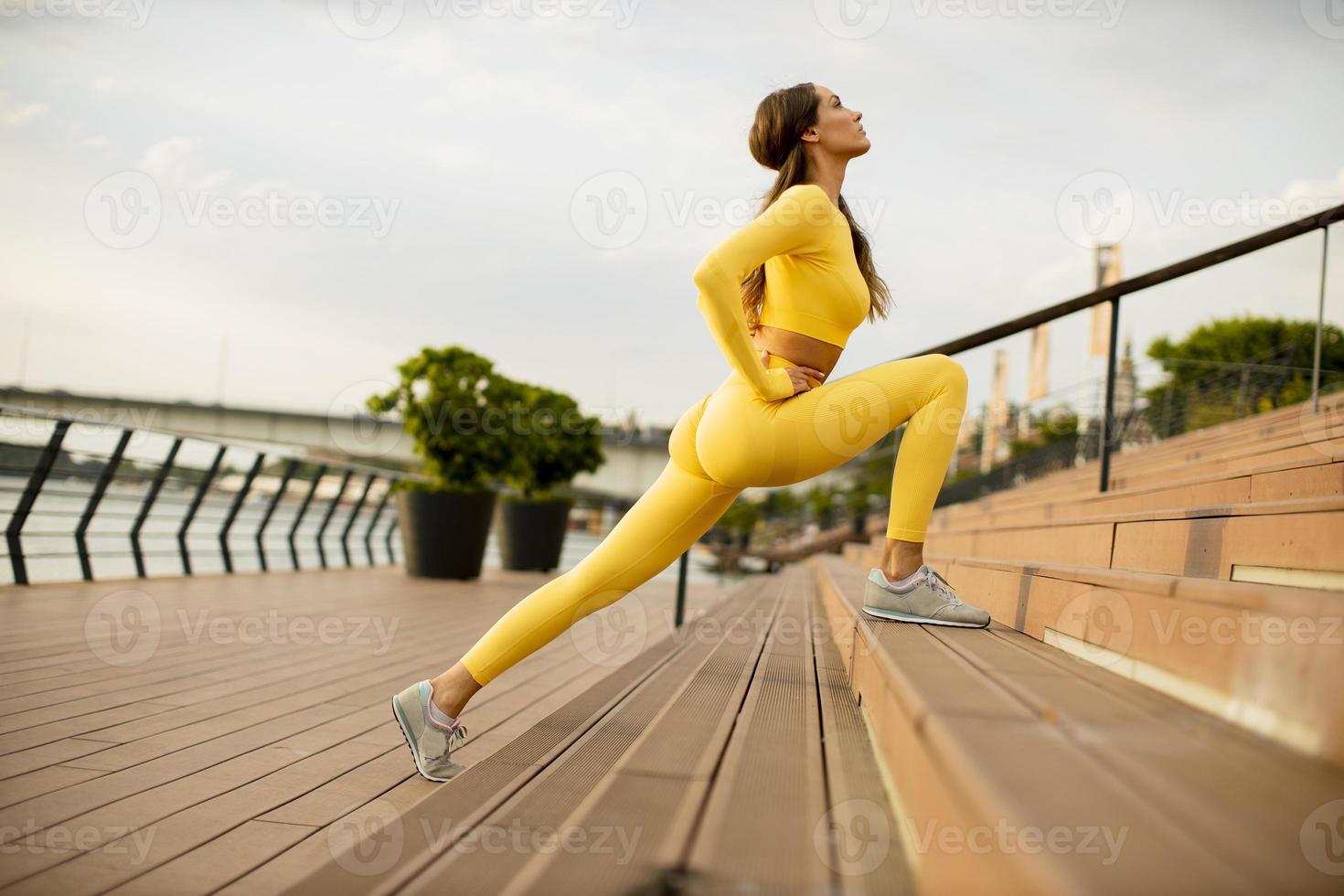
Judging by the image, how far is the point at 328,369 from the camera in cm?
2077

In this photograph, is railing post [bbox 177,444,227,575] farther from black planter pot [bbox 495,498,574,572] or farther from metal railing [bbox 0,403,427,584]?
black planter pot [bbox 495,498,574,572]

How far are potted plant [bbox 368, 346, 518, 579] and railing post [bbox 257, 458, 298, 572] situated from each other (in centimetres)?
124

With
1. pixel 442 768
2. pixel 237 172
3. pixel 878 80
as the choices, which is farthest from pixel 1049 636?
pixel 237 172

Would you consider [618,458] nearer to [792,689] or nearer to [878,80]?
[878,80]

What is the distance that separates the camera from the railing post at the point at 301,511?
26.9ft

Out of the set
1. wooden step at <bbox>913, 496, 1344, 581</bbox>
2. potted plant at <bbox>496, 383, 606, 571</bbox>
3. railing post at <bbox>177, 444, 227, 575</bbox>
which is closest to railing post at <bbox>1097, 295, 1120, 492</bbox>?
wooden step at <bbox>913, 496, 1344, 581</bbox>

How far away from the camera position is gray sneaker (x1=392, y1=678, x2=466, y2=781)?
1786 mm

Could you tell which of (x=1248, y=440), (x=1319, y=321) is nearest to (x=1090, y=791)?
(x=1319, y=321)

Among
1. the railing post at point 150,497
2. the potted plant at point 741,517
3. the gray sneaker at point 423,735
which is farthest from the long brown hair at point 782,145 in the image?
the potted plant at point 741,517

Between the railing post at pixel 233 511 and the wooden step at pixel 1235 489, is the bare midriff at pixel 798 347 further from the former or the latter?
the railing post at pixel 233 511

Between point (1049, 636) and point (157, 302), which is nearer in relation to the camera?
point (1049, 636)

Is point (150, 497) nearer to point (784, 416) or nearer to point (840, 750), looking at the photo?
point (784, 416)

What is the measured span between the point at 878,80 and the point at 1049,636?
431 cm

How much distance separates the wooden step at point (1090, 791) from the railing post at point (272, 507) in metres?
7.65
